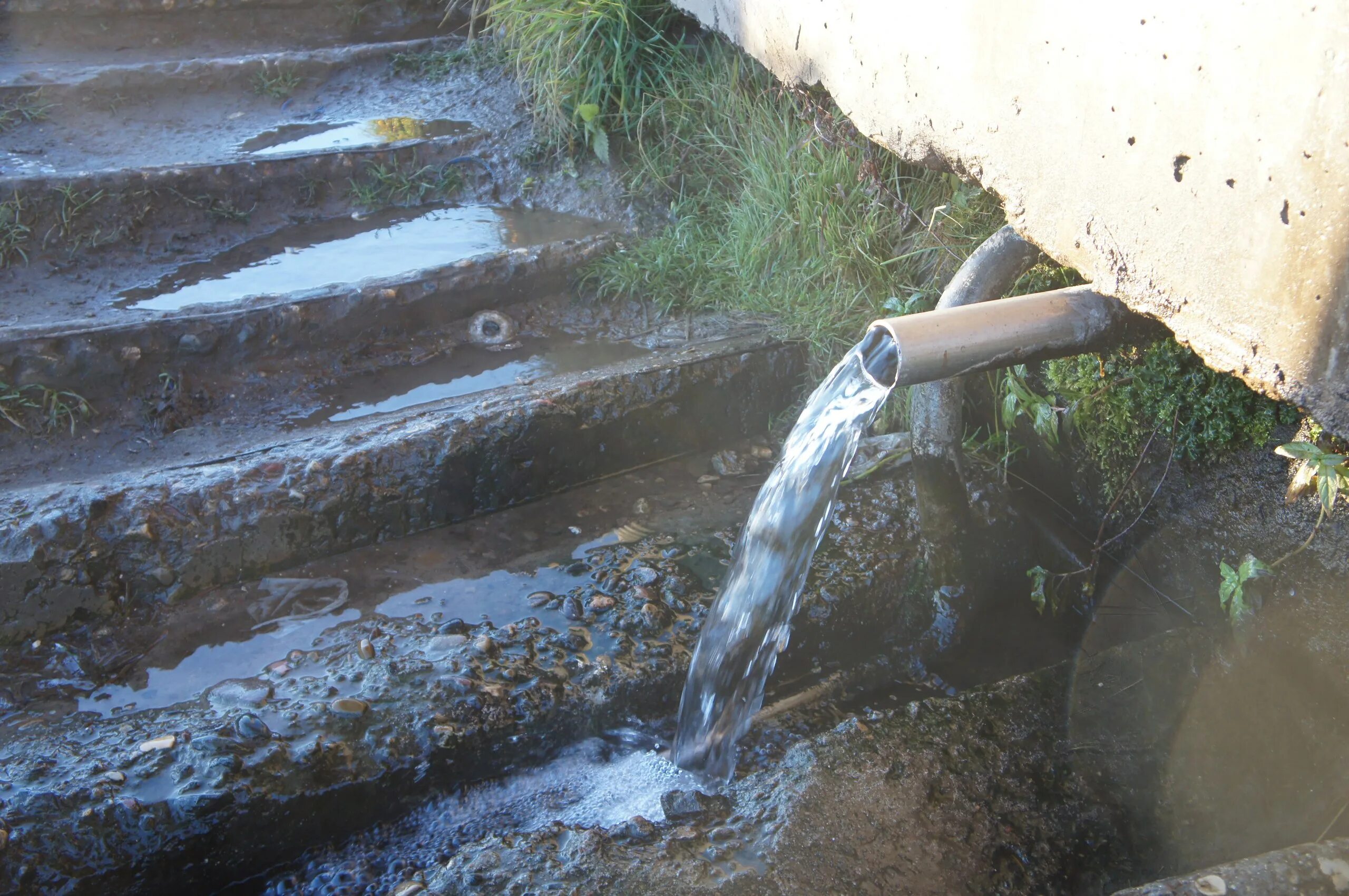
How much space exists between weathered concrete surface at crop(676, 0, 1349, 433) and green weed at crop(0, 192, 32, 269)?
11.5 feet

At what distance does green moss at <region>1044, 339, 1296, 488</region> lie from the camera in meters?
2.20

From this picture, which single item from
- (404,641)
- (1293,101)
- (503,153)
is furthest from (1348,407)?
(503,153)

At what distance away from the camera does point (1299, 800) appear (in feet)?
6.38

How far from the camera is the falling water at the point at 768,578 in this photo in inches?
86.3

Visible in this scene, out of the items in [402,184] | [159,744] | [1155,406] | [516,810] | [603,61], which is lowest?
[516,810]

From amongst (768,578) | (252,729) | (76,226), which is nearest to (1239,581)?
(768,578)

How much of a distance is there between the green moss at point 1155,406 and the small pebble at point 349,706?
194 centimetres

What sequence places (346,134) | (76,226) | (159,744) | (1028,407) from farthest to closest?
(346,134), (76,226), (1028,407), (159,744)

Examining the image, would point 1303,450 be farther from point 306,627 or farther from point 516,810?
point 306,627

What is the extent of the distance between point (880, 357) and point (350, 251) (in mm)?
2833

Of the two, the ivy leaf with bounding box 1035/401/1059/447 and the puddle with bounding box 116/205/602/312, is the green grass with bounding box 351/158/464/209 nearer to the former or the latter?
the puddle with bounding box 116/205/602/312

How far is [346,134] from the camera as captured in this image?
4.79 metres

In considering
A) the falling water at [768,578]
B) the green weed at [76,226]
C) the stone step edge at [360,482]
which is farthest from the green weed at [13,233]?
the falling water at [768,578]

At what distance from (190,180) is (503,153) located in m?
1.43
